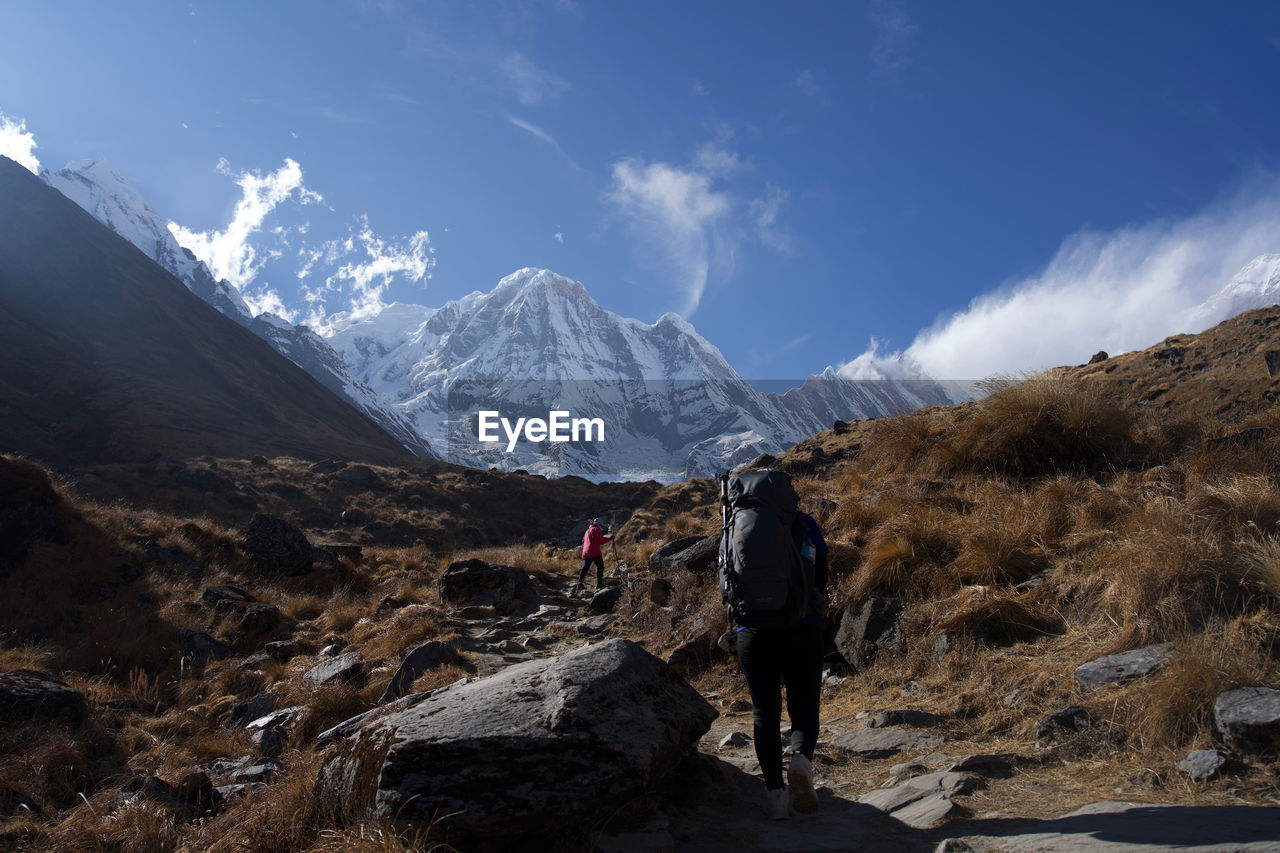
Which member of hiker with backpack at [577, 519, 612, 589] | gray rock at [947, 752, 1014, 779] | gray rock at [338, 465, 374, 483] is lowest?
gray rock at [947, 752, 1014, 779]

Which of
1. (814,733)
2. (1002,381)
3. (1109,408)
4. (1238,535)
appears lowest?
→ (814,733)

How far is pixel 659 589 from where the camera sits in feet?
31.8

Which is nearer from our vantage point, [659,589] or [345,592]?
[659,589]

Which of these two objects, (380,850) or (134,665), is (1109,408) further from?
(134,665)

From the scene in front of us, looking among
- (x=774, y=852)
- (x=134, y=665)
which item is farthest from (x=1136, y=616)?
(x=134, y=665)

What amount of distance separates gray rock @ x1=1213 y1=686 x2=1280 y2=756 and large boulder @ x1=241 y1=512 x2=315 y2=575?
15.8 m

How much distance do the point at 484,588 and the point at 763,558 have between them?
9.68 meters

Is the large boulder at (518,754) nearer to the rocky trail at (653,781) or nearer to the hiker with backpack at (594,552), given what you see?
the rocky trail at (653,781)

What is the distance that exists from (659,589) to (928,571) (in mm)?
4532

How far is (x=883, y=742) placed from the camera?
432cm

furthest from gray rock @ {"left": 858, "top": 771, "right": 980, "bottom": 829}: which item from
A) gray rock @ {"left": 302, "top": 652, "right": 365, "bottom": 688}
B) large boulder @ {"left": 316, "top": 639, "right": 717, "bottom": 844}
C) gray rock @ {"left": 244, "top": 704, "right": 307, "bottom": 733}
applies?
gray rock @ {"left": 302, "top": 652, "right": 365, "bottom": 688}

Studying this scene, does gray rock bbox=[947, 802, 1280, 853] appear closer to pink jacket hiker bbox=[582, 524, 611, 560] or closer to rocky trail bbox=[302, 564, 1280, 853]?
rocky trail bbox=[302, 564, 1280, 853]

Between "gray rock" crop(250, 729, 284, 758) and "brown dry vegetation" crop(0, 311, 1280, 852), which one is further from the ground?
"brown dry vegetation" crop(0, 311, 1280, 852)

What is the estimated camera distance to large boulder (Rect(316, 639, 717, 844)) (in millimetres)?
3014
